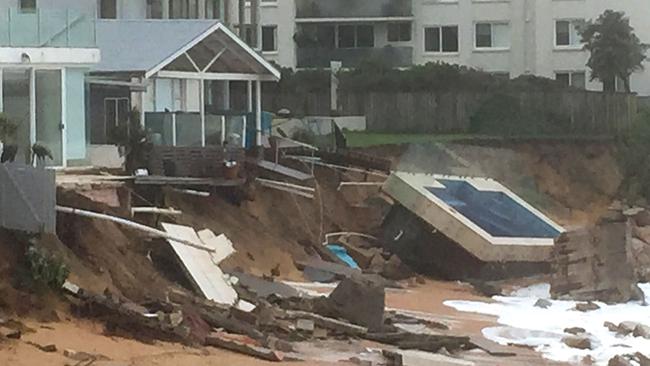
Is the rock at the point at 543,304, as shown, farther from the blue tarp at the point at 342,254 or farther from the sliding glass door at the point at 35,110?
the sliding glass door at the point at 35,110

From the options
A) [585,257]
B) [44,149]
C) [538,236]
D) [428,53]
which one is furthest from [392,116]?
[44,149]

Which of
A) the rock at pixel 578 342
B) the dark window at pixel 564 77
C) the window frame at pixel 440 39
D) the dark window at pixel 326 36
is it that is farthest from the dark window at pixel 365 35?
the rock at pixel 578 342

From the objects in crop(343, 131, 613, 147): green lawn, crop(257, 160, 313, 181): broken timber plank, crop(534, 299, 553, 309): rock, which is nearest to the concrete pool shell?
crop(257, 160, 313, 181): broken timber plank

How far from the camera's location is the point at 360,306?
25250 mm

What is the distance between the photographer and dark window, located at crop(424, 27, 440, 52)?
212 ft

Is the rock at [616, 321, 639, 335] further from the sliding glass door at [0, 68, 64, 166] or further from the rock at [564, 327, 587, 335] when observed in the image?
the sliding glass door at [0, 68, 64, 166]

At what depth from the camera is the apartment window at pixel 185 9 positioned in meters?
47.2

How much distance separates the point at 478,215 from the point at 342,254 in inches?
153

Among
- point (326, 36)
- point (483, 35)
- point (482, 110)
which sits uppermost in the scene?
point (326, 36)

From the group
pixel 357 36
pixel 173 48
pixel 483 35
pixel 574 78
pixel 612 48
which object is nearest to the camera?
pixel 173 48

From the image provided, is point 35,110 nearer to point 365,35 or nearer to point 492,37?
point 492,37

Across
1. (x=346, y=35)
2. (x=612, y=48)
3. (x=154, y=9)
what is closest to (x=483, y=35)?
(x=346, y=35)

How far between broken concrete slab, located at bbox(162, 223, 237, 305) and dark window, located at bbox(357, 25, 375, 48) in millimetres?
37770

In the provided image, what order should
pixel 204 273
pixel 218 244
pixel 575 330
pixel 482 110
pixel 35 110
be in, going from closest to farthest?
pixel 204 273, pixel 575 330, pixel 218 244, pixel 35 110, pixel 482 110
